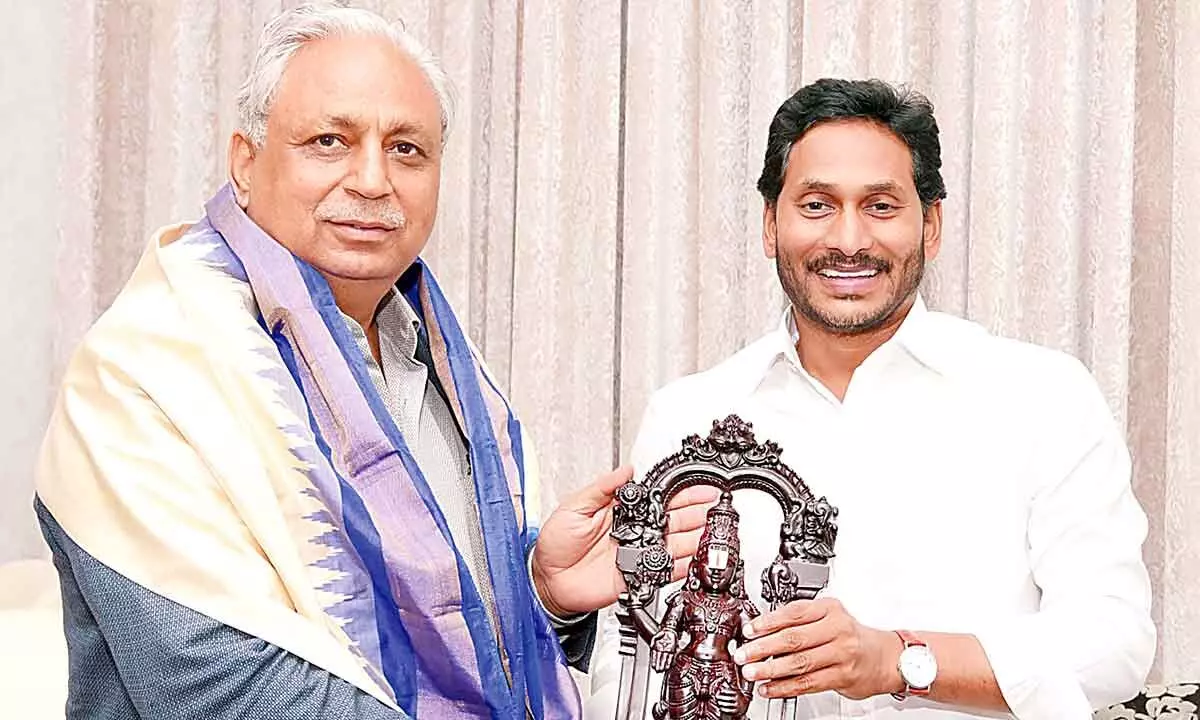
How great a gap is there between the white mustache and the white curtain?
3.63 ft

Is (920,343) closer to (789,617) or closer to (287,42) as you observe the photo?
(789,617)

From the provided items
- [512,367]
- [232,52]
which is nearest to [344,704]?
[512,367]

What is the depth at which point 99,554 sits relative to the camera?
1482 mm

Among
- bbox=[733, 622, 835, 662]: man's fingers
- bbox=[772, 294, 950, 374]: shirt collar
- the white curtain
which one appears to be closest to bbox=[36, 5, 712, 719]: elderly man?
bbox=[733, 622, 835, 662]: man's fingers

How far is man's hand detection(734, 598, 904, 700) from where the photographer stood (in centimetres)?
160

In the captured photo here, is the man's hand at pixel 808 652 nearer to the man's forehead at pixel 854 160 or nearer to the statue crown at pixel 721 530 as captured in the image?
the statue crown at pixel 721 530

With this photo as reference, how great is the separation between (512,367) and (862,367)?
3.37 feet

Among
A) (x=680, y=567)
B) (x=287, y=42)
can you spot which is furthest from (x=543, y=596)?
(x=287, y=42)

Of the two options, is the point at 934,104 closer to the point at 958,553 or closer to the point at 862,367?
the point at 862,367

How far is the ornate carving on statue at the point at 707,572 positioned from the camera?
5.30ft

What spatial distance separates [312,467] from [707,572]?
47 centimetres

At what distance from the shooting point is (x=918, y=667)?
173 centimetres

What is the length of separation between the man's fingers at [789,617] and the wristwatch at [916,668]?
153 millimetres

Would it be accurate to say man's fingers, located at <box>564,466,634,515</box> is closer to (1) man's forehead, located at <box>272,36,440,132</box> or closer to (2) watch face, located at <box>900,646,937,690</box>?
(2) watch face, located at <box>900,646,937,690</box>
